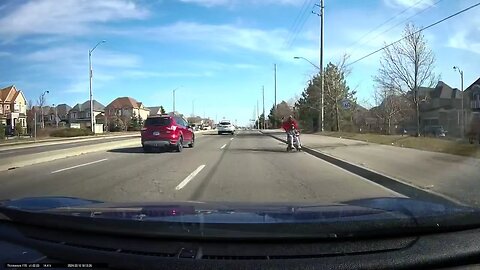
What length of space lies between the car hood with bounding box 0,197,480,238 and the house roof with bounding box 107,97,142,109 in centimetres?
14337

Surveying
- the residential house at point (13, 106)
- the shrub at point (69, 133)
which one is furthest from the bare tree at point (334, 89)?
the residential house at point (13, 106)

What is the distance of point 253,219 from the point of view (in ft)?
11.6

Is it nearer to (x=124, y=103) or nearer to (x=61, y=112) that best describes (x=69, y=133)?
(x=124, y=103)

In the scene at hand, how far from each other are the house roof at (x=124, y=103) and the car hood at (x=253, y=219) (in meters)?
143

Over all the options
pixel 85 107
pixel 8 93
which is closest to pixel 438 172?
pixel 8 93

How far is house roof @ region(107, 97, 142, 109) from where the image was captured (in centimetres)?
14550

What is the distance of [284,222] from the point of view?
339cm

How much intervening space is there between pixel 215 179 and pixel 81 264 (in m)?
9.24

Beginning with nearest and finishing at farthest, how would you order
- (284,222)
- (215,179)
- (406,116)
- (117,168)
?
(284,222) < (215,179) < (117,168) < (406,116)

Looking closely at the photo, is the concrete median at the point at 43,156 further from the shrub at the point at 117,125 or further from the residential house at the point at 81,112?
the residential house at the point at 81,112

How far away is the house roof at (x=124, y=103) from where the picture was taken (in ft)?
477

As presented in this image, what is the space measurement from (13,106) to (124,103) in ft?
177

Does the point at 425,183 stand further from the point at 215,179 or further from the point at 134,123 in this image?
the point at 134,123

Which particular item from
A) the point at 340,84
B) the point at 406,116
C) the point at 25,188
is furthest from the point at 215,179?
the point at 406,116
